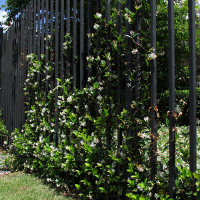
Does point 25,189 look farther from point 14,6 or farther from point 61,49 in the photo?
point 14,6

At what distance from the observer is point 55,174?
10.9ft

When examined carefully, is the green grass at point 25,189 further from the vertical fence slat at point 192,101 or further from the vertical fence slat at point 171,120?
the vertical fence slat at point 192,101

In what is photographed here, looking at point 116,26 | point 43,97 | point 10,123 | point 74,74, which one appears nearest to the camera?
point 116,26

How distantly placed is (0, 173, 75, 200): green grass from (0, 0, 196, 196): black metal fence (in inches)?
45.6

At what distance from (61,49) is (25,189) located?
5.55 feet

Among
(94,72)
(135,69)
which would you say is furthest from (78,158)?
(135,69)

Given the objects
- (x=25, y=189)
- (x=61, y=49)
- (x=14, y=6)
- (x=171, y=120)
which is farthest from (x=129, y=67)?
(x=14, y=6)

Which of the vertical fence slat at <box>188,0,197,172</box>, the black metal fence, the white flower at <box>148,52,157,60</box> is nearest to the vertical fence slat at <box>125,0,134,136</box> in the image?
the black metal fence

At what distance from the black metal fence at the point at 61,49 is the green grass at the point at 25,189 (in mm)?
1158

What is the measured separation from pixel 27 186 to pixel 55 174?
37 cm

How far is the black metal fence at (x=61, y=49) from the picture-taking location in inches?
70.9

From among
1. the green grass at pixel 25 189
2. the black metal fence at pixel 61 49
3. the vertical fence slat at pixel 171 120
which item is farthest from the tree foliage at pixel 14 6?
the vertical fence slat at pixel 171 120

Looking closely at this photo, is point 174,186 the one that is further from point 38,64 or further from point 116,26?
point 38,64

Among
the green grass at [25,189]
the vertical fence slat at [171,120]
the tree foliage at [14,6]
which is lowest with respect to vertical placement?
the green grass at [25,189]
